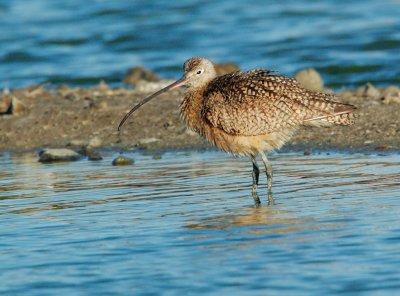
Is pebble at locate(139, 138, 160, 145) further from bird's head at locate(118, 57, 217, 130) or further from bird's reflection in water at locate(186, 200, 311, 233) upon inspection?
bird's reflection in water at locate(186, 200, 311, 233)

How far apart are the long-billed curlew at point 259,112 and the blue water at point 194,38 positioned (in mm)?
7897

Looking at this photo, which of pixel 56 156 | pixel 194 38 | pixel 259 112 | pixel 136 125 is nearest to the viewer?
pixel 259 112

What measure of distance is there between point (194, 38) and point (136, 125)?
880 centimetres

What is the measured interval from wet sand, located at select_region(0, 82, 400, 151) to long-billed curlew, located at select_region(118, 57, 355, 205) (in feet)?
6.70

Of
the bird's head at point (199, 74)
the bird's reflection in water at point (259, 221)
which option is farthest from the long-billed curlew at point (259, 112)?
the bird's reflection in water at point (259, 221)

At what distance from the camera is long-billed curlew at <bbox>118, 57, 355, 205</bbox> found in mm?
10648

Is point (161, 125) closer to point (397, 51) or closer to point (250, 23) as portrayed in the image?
point (397, 51)

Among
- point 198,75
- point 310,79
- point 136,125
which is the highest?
point 198,75

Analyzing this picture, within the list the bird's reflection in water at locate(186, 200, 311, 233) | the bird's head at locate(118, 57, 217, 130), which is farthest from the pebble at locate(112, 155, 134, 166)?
the bird's reflection in water at locate(186, 200, 311, 233)

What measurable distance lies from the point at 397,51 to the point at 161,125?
270 inches

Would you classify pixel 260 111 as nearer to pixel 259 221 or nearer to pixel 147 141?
pixel 259 221

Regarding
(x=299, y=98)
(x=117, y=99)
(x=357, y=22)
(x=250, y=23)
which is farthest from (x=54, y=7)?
(x=299, y=98)

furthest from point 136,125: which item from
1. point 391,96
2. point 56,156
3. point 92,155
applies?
point 391,96

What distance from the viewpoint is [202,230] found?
29.3 ft
